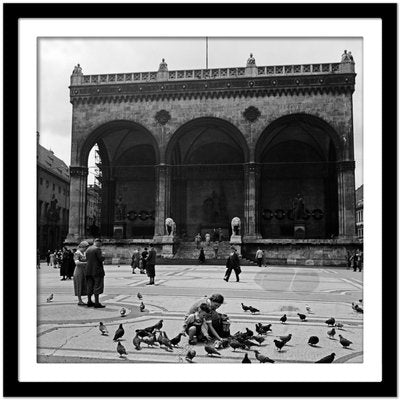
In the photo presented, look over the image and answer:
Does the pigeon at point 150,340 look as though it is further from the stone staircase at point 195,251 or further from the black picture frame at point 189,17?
the stone staircase at point 195,251

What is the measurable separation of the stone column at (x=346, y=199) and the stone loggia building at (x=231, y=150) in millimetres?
71

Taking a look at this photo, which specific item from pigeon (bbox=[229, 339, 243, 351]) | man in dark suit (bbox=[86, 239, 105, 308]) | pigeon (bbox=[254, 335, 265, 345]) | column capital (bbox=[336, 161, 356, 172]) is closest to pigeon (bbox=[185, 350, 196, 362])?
pigeon (bbox=[229, 339, 243, 351])

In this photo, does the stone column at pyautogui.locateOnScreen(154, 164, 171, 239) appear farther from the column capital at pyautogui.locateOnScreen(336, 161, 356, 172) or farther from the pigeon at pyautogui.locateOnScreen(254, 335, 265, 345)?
the pigeon at pyautogui.locateOnScreen(254, 335, 265, 345)

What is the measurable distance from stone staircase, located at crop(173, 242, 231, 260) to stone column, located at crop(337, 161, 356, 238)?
26.6ft

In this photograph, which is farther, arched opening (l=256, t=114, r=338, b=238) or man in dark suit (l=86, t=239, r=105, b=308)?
arched opening (l=256, t=114, r=338, b=238)

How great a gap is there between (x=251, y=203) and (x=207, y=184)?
780 cm

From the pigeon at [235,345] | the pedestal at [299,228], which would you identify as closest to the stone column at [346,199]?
the pedestal at [299,228]

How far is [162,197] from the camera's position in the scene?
110 ft

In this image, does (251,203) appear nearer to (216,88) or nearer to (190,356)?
(216,88)

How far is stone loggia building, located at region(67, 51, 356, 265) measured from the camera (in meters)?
31.8

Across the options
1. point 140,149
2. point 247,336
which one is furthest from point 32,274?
point 140,149

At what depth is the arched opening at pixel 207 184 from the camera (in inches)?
1518

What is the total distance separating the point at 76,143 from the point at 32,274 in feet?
99.4

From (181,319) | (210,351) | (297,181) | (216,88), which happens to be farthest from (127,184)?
(210,351)
